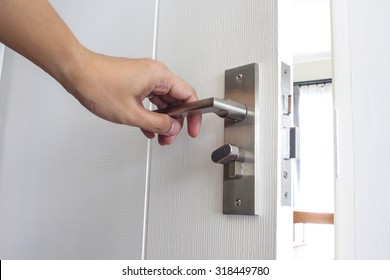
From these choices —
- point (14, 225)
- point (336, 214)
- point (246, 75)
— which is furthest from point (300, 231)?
point (246, 75)

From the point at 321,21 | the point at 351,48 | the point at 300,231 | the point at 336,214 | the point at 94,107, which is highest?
the point at 321,21

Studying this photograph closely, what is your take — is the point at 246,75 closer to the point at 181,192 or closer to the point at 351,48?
the point at 181,192

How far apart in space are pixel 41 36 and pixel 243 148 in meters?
0.24

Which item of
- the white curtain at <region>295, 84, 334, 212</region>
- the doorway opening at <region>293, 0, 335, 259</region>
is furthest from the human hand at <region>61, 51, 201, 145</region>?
the white curtain at <region>295, 84, 334, 212</region>

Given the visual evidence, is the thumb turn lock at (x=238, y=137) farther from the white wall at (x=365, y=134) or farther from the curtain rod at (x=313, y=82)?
the curtain rod at (x=313, y=82)

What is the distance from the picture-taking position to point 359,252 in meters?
0.75

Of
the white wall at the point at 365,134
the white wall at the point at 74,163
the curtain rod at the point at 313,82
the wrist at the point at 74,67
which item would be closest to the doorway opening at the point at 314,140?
the curtain rod at the point at 313,82

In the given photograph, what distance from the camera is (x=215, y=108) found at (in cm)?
39

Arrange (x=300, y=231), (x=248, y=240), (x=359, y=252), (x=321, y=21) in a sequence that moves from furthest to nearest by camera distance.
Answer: (x=300, y=231), (x=321, y=21), (x=359, y=252), (x=248, y=240)

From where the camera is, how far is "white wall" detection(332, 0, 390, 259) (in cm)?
72

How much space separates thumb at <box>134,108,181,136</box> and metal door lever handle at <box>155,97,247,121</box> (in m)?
0.01

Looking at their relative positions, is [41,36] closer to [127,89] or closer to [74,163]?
[127,89]

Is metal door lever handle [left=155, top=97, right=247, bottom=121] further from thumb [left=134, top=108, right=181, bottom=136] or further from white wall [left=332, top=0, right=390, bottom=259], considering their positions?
white wall [left=332, top=0, right=390, bottom=259]
